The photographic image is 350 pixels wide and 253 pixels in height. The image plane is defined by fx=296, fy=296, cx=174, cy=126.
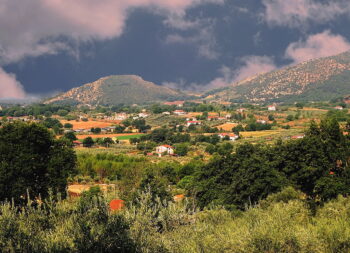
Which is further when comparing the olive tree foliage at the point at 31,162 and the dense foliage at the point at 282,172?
the dense foliage at the point at 282,172

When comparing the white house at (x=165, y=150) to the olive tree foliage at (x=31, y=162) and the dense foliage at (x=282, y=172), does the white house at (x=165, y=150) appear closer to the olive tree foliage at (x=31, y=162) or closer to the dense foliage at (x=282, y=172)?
the dense foliage at (x=282, y=172)

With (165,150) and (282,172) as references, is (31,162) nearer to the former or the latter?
(282,172)

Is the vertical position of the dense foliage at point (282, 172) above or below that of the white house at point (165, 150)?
above

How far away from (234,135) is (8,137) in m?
89.9

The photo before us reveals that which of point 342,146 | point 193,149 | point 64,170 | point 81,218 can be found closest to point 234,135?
point 193,149

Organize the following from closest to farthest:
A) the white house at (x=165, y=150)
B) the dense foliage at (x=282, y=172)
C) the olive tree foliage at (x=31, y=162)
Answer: the olive tree foliage at (x=31, y=162) < the dense foliage at (x=282, y=172) < the white house at (x=165, y=150)

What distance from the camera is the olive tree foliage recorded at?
23062mm

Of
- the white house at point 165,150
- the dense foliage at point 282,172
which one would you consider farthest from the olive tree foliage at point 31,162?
the white house at point 165,150

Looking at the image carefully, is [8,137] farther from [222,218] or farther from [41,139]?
[222,218]

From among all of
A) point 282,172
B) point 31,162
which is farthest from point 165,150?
point 31,162

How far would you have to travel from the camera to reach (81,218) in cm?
1201

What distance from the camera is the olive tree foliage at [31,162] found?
2306 cm

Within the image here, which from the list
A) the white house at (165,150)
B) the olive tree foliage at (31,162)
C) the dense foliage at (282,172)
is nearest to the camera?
the olive tree foliage at (31,162)

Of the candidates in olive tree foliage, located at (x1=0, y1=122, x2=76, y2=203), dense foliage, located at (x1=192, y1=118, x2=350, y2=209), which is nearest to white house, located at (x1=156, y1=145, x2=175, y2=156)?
dense foliage, located at (x1=192, y1=118, x2=350, y2=209)
